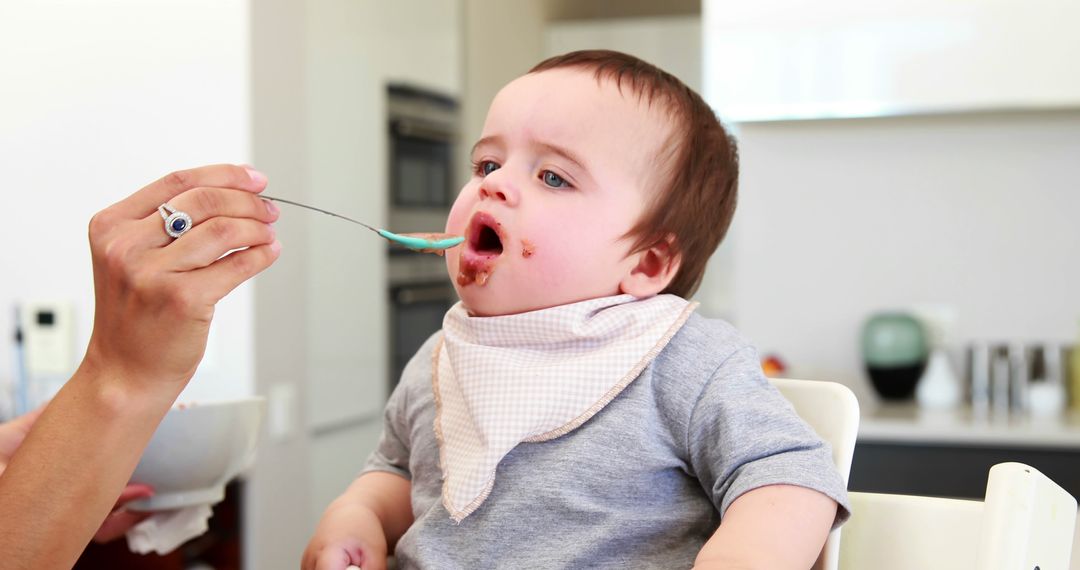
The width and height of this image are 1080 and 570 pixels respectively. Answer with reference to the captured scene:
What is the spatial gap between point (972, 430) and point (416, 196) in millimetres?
1704

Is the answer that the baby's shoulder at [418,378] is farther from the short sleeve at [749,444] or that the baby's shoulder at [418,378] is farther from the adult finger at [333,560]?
the short sleeve at [749,444]

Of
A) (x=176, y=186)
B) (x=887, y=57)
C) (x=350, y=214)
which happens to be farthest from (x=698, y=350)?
(x=350, y=214)

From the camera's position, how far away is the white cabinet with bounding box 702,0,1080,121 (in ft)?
8.06

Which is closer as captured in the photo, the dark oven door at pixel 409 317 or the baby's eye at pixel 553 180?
the baby's eye at pixel 553 180

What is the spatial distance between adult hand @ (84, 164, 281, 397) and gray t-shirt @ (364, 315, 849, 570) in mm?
274

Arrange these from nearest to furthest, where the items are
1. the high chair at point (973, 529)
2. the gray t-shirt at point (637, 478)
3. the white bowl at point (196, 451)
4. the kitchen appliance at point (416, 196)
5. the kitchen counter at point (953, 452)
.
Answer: the high chair at point (973, 529)
the gray t-shirt at point (637, 478)
the white bowl at point (196, 451)
the kitchen counter at point (953, 452)
the kitchen appliance at point (416, 196)

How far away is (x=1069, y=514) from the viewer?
0.82 meters

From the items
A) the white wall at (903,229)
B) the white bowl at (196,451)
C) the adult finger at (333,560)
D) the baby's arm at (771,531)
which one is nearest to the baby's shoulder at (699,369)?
the baby's arm at (771,531)

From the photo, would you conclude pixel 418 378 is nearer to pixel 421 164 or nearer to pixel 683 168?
pixel 683 168

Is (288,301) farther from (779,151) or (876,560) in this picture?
(876,560)

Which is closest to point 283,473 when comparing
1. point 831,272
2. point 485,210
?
point 831,272

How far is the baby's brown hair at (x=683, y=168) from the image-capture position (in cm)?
101

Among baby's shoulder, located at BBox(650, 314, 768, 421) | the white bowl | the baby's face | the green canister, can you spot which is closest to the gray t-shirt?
baby's shoulder, located at BBox(650, 314, 768, 421)

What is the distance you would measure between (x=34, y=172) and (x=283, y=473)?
2.88ft
